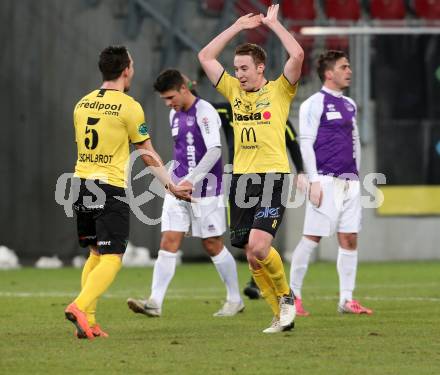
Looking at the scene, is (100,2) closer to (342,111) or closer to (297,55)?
(342,111)

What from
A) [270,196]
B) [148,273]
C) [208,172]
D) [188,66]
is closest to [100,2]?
[188,66]

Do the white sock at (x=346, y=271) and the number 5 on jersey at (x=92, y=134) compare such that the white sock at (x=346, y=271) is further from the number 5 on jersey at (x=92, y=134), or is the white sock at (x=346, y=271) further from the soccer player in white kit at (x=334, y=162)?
the number 5 on jersey at (x=92, y=134)

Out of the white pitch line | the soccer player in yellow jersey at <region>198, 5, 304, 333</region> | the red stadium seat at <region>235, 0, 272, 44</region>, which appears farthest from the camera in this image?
the red stadium seat at <region>235, 0, 272, 44</region>

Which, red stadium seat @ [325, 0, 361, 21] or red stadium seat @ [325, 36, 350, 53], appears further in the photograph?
red stadium seat @ [325, 0, 361, 21]

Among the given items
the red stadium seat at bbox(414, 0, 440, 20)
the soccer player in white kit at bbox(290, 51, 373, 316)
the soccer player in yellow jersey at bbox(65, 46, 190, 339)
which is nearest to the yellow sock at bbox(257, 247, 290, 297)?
the soccer player in yellow jersey at bbox(65, 46, 190, 339)

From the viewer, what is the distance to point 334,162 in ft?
36.0

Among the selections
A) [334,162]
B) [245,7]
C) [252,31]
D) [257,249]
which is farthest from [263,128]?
[245,7]

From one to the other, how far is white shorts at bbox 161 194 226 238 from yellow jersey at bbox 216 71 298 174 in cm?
178

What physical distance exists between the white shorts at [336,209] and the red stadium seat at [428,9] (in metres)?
9.31

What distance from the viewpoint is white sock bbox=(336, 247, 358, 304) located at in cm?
1097

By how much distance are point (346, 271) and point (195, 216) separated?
1.40 meters

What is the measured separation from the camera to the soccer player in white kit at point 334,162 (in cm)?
1096

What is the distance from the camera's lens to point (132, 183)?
62.7 feet

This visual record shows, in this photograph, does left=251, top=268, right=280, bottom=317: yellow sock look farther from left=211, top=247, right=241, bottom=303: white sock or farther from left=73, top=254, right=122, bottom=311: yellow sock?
left=211, top=247, right=241, bottom=303: white sock
